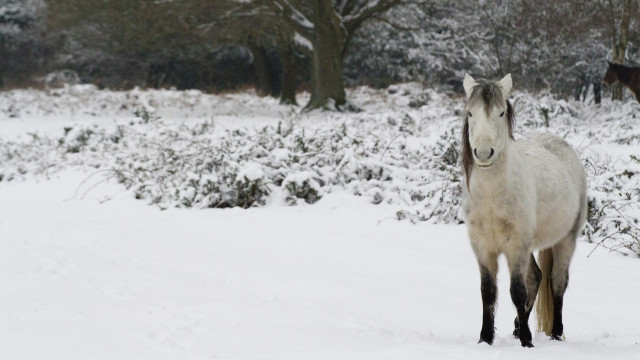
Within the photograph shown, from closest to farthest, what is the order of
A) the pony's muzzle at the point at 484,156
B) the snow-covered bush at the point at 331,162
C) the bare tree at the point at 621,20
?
the pony's muzzle at the point at 484,156 → the snow-covered bush at the point at 331,162 → the bare tree at the point at 621,20

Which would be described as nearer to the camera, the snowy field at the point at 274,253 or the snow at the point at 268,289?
the snow at the point at 268,289

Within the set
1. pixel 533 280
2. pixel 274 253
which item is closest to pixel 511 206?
pixel 533 280

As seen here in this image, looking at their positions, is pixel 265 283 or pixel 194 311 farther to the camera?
pixel 265 283

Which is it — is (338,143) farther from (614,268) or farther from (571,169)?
(571,169)

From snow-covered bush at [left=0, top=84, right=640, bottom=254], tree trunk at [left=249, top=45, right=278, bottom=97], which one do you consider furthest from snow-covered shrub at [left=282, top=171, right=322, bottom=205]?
tree trunk at [left=249, top=45, right=278, bottom=97]

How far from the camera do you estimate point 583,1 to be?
21.7 m

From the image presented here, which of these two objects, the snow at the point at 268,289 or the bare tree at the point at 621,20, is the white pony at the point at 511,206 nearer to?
the snow at the point at 268,289

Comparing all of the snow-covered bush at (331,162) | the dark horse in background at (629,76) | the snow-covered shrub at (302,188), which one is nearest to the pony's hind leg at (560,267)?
the snow-covered bush at (331,162)

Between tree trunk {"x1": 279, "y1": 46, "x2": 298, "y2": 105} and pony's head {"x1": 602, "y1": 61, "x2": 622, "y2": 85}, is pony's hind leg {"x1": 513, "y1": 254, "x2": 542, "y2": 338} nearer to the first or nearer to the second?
pony's head {"x1": 602, "y1": 61, "x2": 622, "y2": 85}

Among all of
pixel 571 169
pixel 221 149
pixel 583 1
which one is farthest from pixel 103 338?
pixel 583 1

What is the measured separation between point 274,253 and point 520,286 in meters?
3.49

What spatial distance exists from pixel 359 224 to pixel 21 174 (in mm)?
7405

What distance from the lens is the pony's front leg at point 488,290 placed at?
4.26 metres

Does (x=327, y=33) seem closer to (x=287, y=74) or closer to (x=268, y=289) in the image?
(x=287, y=74)
